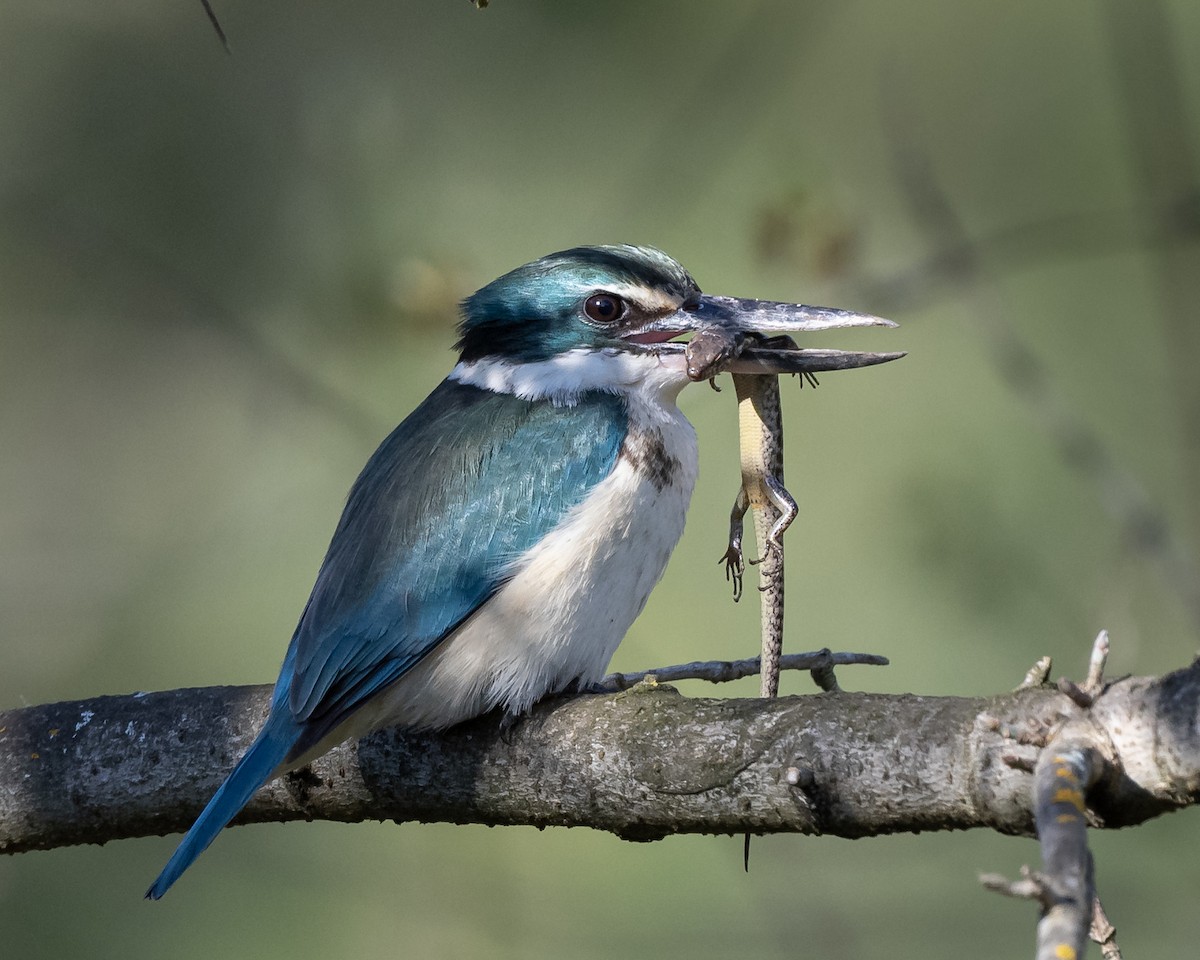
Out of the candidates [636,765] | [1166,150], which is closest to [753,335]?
[636,765]

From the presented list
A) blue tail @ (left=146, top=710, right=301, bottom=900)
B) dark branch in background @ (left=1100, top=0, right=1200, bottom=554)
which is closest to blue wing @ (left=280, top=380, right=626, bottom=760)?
blue tail @ (left=146, top=710, right=301, bottom=900)

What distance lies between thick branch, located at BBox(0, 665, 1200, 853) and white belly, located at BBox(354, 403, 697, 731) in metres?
0.06

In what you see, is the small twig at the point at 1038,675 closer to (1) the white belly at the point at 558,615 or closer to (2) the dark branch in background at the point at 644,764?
(2) the dark branch in background at the point at 644,764

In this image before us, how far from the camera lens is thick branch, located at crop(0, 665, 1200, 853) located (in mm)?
1678

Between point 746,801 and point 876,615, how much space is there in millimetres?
2845

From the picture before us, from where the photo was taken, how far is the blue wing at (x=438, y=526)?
2555mm

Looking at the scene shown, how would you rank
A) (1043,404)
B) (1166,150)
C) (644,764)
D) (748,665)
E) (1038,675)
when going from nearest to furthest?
1. (1038,675)
2. (644,764)
3. (748,665)
4. (1166,150)
5. (1043,404)

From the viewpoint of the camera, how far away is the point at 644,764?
7.04ft

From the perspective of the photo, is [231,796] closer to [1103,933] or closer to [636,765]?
[636,765]

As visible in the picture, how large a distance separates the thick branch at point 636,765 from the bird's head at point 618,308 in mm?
765

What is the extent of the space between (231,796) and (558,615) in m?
0.66

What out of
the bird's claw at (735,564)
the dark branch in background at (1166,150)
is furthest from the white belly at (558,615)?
the dark branch in background at (1166,150)

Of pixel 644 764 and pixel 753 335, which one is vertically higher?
pixel 753 335

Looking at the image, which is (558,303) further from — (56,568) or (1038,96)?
(1038,96)
